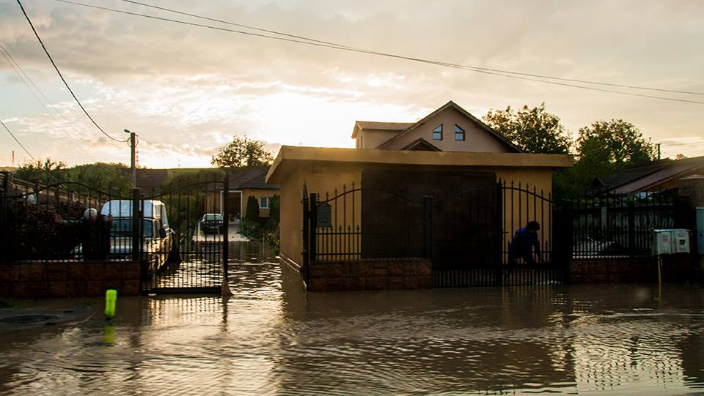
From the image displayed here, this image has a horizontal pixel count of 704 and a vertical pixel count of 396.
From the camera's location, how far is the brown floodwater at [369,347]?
20.9 feet

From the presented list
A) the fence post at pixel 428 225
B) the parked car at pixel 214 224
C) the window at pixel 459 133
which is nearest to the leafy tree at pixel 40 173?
the parked car at pixel 214 224

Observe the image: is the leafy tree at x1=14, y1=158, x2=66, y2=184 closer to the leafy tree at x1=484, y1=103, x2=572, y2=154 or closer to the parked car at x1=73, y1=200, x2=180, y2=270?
the parked car at x1=73, y1=200, x2=180, y2=270

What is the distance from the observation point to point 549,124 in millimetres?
65250

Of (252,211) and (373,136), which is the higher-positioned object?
(373,136)

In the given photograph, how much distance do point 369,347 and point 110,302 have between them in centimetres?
445

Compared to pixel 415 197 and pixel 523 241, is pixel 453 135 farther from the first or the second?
pixel 523 241

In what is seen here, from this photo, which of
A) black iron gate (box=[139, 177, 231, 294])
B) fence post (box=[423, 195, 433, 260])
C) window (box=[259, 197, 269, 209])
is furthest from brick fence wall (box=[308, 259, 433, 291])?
window (box=[259, 197, 269, 209])

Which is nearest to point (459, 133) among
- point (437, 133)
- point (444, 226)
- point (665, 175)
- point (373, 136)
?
point (437, 133)

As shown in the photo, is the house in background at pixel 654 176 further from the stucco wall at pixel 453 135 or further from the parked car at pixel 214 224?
the parked car at pixel 214 224

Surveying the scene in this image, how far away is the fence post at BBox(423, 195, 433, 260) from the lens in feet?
44.9

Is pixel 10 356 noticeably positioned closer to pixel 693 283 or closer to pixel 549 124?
pixel 693 283

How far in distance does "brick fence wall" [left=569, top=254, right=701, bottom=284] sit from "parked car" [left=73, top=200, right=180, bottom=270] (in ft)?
30.1

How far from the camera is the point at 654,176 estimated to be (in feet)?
132

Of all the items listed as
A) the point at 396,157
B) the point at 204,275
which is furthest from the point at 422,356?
the point at 204,275
